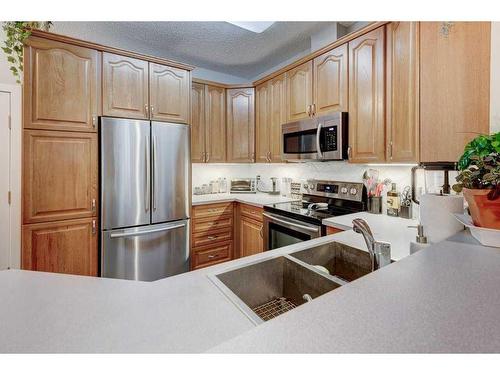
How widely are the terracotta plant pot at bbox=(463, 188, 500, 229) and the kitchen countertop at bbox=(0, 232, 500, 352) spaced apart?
0.10 metres

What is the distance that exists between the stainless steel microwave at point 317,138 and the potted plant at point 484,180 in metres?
1.40

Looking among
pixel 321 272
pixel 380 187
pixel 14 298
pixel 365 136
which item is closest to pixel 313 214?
pixel 380 187

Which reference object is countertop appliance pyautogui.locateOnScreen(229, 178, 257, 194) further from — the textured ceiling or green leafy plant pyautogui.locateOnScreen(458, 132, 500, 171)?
green leafy plant pyautogui.locateOnScreen(458, 132, 500, 171)

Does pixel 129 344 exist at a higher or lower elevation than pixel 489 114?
lower

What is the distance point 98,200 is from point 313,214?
6.30 ft

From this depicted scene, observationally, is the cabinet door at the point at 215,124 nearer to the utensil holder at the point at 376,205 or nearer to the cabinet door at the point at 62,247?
the cabinet door at the point at 62,247

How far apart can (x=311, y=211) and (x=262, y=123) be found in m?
1.44

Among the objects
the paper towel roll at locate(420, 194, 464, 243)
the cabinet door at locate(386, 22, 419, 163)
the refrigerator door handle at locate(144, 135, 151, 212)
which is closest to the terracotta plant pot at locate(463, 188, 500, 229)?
the paper towel roll at locate(420, 194, 464, 243)

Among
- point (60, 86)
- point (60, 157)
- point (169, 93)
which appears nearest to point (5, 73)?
point (60, 86)

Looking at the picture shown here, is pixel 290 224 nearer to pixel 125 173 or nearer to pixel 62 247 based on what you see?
pixel 125 173

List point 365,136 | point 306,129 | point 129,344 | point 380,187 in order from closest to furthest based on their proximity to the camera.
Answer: point 129,344 → point 365,136 → point 380,187 → point 306,129

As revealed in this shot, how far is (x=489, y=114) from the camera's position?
107 cm

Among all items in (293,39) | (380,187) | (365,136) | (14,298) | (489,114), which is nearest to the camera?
(14,298)
